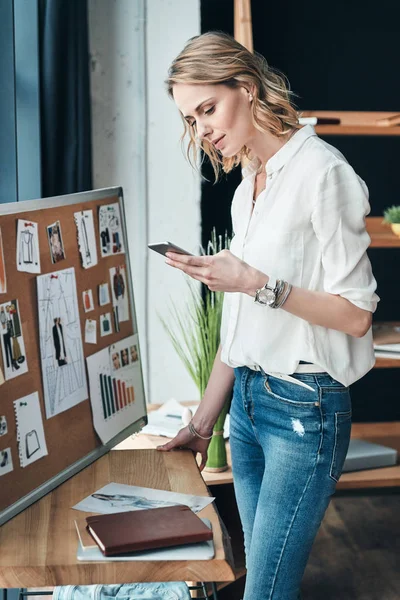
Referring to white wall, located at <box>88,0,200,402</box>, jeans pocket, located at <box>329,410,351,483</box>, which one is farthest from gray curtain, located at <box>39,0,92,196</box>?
jeans pocket, located at <box>329,410,351,483</box>

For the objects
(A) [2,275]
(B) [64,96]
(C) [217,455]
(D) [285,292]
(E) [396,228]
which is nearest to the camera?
(A) [2,275]

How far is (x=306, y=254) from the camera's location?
1.55m

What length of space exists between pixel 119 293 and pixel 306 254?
1.41 ft

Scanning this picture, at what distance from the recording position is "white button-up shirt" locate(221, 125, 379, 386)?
1.49 meters

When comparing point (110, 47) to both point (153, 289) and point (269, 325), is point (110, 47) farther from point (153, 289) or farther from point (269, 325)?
point (269, 325)

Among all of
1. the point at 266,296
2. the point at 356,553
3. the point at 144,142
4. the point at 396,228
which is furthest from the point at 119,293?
the point at 356,553

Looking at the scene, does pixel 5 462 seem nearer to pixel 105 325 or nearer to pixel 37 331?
pixel 37 331

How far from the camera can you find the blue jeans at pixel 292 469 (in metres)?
1.54

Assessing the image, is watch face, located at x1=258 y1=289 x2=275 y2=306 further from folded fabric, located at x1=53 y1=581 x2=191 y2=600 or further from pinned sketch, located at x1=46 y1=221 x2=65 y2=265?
folded fabric, located at x1=53 y1=581 x2=191 y2=600

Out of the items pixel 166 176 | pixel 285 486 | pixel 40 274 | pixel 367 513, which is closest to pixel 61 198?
pixel 40 274

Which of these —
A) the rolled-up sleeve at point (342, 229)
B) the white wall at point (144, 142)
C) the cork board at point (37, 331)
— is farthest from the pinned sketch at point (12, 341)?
the white wall at point (144, 142)

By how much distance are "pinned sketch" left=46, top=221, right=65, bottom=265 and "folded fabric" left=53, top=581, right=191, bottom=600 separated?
2.24ft

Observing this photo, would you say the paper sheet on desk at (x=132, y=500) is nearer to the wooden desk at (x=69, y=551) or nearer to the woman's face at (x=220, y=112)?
the wooden desk at (x=69, y=551)

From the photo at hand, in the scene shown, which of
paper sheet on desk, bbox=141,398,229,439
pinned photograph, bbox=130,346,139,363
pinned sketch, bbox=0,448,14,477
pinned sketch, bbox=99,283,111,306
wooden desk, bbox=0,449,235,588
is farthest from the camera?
paper sheet on desk, bbox=141,398,229,439
